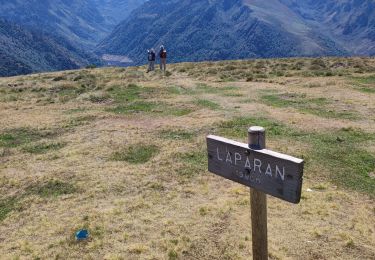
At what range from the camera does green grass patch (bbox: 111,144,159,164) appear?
15.8 meters

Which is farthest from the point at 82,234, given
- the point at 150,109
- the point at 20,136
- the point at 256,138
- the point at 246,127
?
the point at 150,109

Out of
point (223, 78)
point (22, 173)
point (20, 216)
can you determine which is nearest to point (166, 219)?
point (20, 216)

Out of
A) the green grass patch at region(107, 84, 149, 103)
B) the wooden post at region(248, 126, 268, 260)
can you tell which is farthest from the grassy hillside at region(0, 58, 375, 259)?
the wooden post at region(248, 126, 268, 260)

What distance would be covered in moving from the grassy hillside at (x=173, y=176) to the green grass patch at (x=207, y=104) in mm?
60

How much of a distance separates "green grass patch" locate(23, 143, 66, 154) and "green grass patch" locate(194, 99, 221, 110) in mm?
8885

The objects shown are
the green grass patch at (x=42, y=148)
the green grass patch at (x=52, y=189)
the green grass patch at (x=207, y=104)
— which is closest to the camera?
the green grass patch at (x=52, y=189)

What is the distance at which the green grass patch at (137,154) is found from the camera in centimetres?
1577

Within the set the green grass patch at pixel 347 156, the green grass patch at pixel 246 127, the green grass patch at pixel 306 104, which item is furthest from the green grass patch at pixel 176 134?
the green grass patch at pixel 306 104

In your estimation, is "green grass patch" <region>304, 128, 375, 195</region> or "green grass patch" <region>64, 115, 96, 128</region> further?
"green grass patch" <region>64, 115, 96, 128</region>

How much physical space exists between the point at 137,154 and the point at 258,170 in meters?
10.9

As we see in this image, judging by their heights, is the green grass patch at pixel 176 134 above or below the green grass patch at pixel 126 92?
above

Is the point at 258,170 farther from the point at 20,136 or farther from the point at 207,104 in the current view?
the point at 207,104

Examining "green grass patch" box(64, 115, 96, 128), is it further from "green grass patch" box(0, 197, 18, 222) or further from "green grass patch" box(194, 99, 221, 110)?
"green grass patch" box(0, 197, 18, 222)

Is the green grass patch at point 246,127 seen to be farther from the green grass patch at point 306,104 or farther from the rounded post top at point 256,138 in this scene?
the rounded post top at point 256,138
